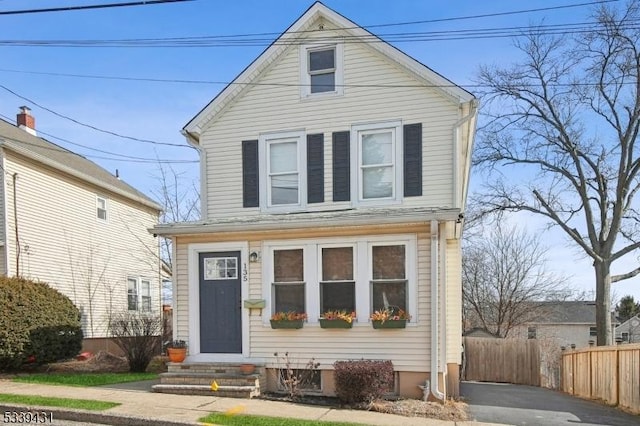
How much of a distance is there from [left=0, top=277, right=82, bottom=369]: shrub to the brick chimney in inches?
335

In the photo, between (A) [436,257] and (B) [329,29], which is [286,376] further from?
(B) [329,29]

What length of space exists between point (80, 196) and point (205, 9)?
11.4 m

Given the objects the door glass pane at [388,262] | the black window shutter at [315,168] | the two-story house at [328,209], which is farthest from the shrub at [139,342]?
the door glass pane at [388,262]

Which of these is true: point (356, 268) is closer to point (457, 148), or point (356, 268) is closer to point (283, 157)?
point (457, 148)

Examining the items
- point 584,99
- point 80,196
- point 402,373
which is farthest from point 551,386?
point 80,196

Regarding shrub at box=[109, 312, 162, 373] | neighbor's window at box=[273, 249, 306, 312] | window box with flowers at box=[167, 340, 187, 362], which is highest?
neighbor's window at box=[273, 249, 306, 312]

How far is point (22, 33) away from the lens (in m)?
9.94

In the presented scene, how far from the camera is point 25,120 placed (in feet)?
62.0

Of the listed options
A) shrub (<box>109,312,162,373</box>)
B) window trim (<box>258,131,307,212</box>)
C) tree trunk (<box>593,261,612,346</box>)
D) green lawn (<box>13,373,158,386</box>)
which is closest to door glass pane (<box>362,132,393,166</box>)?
window trim (<box>258,131,307,212</box>)

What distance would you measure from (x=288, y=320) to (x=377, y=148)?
13.3 feet

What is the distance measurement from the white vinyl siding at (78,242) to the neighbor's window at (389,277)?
10.5 metres

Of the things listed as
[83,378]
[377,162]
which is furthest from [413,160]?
[83,378]

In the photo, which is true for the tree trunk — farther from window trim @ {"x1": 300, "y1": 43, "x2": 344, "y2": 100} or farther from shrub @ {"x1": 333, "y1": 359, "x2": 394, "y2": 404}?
window trim @ {"x1": 300, "y1": 43, "x2": 344, "y2": 100}

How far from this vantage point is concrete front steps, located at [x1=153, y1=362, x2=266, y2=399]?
357 inches
